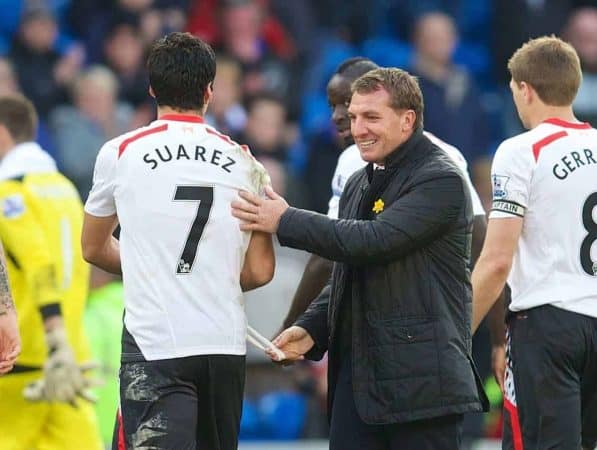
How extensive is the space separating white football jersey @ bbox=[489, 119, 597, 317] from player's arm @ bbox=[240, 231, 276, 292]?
122 centimetres

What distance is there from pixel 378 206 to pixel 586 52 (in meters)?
8.90

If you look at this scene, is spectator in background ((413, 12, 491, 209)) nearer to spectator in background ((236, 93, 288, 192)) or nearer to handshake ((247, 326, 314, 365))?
spectator in background ((236, 93, 288, 192))

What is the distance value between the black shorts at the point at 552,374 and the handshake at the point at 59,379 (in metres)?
2.55

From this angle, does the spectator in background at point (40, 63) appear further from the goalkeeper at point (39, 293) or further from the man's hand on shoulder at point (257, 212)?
the man's hand on shoulder at point (257, 212)

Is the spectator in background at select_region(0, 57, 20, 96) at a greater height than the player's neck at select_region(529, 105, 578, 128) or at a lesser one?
greater

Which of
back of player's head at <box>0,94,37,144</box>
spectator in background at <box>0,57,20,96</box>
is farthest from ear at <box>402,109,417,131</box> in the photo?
spectator in background at <box>0,57,20,96</box>

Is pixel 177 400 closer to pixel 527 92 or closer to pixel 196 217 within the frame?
pixel 196 217

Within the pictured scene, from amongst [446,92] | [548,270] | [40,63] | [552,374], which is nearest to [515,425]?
[552,374]

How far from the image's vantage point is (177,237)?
19.7ft

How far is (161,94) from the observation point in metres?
6.18

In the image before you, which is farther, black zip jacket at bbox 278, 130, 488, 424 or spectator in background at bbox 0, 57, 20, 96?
spectator in background at bbox 0, 57, 20, 96

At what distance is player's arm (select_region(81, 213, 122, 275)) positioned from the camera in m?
6.24

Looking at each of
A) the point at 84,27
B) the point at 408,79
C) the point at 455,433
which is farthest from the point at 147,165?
the point at 84,27

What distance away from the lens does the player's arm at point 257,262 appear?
20.4 ft
